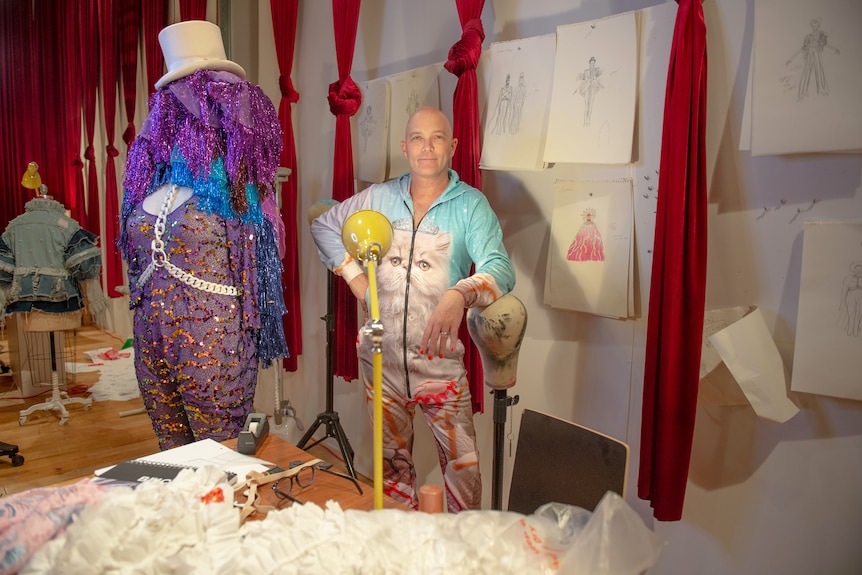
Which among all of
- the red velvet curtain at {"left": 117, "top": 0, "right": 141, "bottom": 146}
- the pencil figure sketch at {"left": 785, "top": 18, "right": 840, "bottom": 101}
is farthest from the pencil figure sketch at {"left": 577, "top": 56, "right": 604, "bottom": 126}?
the red velvet curtain at {"left": 117, "top": 0, "right": 141, "bottom": 146}

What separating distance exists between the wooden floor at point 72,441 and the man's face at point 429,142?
202cm

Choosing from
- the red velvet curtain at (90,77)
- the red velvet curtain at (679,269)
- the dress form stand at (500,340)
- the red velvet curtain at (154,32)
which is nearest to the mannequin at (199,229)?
the dress form stand at (500,340)

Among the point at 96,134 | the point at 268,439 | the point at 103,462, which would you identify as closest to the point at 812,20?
the point at 268,439

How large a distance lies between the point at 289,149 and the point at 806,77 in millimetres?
2504

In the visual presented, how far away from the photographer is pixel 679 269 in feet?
5.51

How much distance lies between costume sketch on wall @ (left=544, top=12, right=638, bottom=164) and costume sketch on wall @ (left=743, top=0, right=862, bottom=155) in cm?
39

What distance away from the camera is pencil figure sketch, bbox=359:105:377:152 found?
2.93 m

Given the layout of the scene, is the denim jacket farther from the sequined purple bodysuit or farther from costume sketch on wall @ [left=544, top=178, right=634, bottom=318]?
costume sketch on wall @ [left=544, top=178, right=634, bottom=318]

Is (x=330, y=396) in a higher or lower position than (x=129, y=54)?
lower

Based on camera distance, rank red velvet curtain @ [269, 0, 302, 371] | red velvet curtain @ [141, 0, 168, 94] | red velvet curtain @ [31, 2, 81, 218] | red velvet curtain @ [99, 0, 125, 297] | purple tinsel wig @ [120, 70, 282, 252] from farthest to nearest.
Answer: red velvet curtain @ [31, 2, 81, 218], red velvet curtain @ [99, 0, 125, 297], red velvet curtain @ [141, 0, 168, 94], red velvet curtain @ [269, 0, 302, 371], purple tinsel wig @ [120, 70, 282, 252]

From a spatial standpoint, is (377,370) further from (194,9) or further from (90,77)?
(90,77)

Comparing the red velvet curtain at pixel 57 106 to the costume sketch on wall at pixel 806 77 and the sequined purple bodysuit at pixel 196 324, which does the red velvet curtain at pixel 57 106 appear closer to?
the sequined purple bodysuit at pixel 196 324

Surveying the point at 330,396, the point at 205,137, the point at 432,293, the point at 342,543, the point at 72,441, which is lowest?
the point at 72,441

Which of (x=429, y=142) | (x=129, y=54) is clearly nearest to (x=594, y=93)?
(x=429, y=142)
